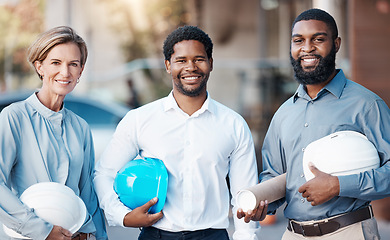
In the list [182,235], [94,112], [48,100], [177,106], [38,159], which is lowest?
[94,112]

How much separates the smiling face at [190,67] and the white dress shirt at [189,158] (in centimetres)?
11

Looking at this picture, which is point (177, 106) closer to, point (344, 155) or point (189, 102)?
point (189, 102)

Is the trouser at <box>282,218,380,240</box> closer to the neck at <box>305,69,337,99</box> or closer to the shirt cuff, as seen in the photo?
the shirt cuff

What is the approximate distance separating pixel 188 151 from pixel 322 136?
2.30 feet

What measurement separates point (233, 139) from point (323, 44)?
0.69 metres

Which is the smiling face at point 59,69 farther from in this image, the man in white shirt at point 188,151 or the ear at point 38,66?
the man in white shirt at point 188,151

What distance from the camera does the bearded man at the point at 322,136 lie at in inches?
110

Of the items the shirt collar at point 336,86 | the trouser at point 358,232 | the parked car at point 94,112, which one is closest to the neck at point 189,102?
the shirt collar at point 336,86

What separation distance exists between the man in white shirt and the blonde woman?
14 centimetres

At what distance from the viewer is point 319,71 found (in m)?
3.08

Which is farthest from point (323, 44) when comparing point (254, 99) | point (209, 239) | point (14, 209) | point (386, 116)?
point (254, 99)

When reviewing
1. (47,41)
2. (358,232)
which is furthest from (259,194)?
(47,41)

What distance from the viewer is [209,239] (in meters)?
3.10

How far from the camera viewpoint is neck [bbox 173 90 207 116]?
321 centimetres
